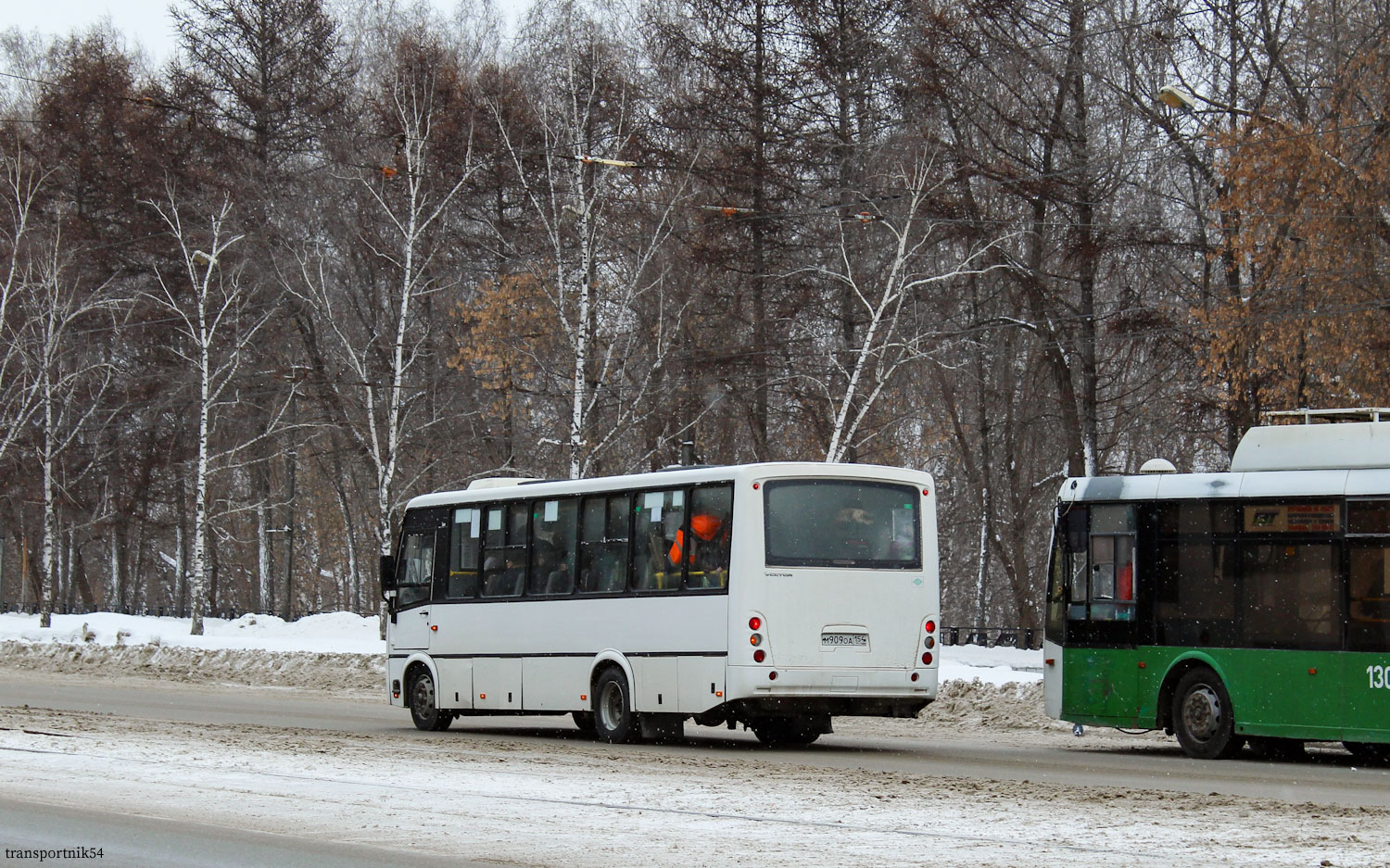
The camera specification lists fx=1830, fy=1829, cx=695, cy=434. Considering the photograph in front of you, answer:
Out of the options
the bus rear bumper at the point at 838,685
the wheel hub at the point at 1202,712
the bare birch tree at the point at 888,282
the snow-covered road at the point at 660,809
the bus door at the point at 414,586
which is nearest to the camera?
the snow-covered road at the point at 660,809

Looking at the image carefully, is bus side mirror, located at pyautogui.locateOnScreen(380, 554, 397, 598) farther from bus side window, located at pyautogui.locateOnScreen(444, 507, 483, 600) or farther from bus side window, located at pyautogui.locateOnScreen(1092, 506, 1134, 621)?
bus side window, located at pyautogui.locateOnScreen(1092, 506, 1134, 621)

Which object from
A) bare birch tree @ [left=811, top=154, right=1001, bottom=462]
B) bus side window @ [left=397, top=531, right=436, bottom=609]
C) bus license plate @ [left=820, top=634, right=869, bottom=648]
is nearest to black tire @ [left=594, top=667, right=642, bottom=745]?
bus license plate @ [left=820, top=634, right=869, bottom=648]

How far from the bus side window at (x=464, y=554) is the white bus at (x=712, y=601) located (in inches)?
10.3

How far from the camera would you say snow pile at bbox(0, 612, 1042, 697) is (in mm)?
29812

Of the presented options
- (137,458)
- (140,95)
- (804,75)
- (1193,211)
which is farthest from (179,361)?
(1193,211)

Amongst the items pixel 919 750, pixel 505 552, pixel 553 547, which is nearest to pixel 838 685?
pixel 919 750

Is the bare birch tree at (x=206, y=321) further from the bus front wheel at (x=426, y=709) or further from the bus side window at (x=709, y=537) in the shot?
the bus side window at (x=709, y=537)

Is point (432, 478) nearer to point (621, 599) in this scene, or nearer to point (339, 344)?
point (339, 344)

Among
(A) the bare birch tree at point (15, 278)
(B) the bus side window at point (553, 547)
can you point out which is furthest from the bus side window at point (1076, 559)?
(A) the bare birch tree at point (15, 278)

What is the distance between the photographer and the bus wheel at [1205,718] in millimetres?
17922

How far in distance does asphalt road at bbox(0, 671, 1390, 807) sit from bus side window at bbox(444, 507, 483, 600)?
5.42 ft

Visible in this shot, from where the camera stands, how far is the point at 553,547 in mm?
20141

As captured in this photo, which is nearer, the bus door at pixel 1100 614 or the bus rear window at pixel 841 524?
the bus rear window at pixel 841 524

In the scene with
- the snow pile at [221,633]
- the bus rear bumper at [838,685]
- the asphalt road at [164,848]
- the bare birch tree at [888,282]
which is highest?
the bare birch tree at [888,282]
